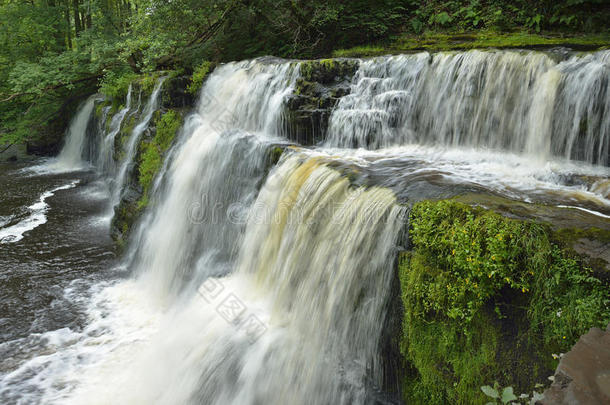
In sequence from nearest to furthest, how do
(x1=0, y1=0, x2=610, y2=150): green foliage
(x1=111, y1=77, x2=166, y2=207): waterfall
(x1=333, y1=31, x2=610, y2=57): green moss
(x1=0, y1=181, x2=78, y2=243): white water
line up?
(x1=333, y1=31, x2=610, y2=57): green moss, (x1=0, y1=181, x2=78, y2=243): white water, (x1=0, y1=0, x2=610, y2=150): green foliage, (x1=111, y1=77, x2=166, y2=207): waterfall

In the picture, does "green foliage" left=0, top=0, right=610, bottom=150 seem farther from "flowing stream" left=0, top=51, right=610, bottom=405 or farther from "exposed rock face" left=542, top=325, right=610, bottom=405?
"exposed rock face" left=542, top=325, right=610, bottom=405

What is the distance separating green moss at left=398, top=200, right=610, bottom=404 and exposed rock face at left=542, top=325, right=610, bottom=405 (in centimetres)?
35

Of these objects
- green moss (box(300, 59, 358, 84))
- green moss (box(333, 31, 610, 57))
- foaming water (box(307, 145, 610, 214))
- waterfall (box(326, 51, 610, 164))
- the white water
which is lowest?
the white water

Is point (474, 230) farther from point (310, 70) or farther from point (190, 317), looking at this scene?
point (310, 70)

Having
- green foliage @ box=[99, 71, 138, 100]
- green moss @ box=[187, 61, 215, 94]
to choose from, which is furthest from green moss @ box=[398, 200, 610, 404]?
green foliage @ box=[99, 71, 138, 100]

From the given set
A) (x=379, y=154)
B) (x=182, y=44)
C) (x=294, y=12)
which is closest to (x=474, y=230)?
(x=379, y=154)

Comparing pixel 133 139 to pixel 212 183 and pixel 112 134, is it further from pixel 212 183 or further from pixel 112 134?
pixel 212 183

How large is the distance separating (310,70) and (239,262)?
14.4 ft

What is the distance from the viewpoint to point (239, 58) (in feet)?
43.2

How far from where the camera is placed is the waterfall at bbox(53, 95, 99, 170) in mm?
16859

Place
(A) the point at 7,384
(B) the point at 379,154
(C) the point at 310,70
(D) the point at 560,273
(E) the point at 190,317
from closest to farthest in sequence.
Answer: (D) the point at 560,273, (A) the point at 7,384, (E) the point at 190,317, (B) the point at 379,154, (C) the point at 310,70

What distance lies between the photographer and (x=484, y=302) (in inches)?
131

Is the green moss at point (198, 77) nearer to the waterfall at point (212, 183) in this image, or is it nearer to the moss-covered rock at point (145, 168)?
the moss-covered rock at point (145, 168)

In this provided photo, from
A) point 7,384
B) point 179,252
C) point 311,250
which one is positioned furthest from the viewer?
point 179,252
